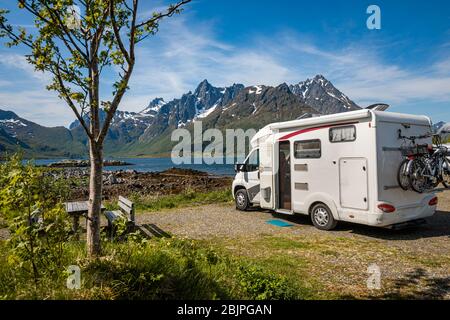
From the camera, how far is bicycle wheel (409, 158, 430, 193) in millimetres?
8570

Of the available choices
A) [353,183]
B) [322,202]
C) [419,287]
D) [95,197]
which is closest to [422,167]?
[353,183]

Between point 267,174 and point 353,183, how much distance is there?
135 inches

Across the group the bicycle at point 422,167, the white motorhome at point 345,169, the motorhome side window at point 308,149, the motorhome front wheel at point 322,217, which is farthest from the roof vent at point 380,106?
the motorhome front wheel at point 322,217

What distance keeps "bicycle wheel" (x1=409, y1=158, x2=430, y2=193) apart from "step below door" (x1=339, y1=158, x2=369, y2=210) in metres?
1.18

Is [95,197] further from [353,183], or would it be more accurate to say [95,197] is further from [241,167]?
[241,167]

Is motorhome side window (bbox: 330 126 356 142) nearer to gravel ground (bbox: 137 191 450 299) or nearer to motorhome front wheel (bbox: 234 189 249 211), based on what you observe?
gravel ground (bbox: 137 191 450 299)

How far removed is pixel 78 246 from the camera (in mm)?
5805

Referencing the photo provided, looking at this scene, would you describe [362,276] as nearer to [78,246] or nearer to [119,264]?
[119,264]

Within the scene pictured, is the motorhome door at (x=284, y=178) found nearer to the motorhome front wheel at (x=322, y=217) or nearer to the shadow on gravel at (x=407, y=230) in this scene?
the shadow on gravel at (x=407, y=230)

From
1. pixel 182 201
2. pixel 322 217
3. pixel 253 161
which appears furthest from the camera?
pixel 182 201

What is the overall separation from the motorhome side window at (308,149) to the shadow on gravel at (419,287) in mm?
4326

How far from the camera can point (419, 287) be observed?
223 inches

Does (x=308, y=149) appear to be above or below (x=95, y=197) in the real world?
above
